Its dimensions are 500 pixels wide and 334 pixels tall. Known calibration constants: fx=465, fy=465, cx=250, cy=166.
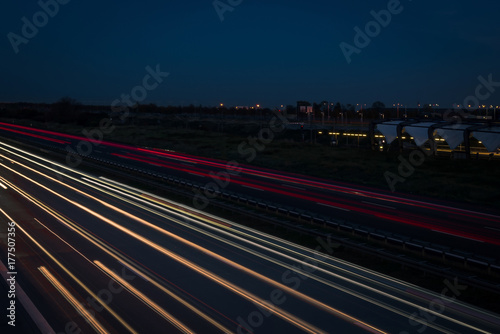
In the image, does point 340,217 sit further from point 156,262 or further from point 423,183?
point 423,183

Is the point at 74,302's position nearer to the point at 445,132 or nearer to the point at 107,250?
the point at 107,250

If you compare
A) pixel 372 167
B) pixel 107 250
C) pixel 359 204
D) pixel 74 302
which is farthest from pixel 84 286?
pixel 372 167

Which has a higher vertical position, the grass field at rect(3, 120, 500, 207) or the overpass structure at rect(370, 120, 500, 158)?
the overpass structure at rect(370, 120, 500, 158)

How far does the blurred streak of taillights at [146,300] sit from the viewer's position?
9773 mm

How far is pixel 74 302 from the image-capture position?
428 inches

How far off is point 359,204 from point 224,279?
475 inches

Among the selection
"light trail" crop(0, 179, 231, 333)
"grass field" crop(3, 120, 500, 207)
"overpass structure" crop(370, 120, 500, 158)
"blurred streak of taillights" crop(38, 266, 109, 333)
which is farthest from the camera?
"overpass structure" crop(370, 120, 500, 158)

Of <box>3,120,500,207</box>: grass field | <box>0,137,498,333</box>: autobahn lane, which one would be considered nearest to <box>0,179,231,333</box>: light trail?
<box>0,137,498,333</box>: autobahn lane

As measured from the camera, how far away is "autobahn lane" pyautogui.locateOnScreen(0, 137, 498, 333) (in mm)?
10102

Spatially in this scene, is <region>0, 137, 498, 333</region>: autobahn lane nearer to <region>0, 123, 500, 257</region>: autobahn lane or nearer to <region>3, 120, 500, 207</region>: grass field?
<region>0, 123, 500, 257</region>: autobahn lane

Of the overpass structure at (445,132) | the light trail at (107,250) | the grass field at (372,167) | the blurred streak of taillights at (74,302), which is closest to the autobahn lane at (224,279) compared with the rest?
the light trail at (107,250)

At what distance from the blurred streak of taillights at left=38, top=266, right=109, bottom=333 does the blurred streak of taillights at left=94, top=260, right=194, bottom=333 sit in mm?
1268

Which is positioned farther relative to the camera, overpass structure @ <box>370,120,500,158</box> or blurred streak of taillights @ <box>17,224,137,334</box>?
overpass structure @ <box>370,120,500,158</box>

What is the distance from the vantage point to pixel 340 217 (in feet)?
65.5
